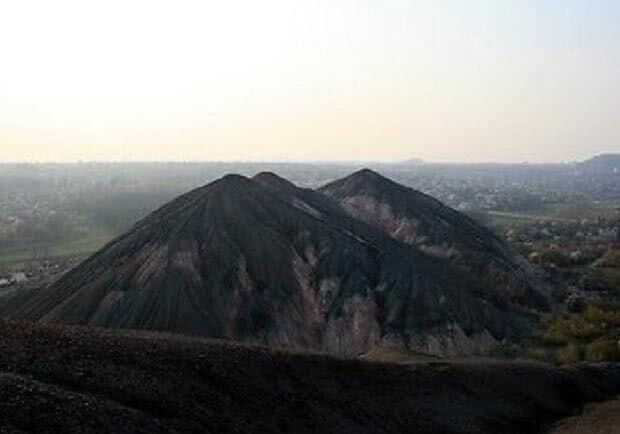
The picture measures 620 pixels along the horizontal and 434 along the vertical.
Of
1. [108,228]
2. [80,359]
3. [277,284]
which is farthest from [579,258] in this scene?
[80,359]

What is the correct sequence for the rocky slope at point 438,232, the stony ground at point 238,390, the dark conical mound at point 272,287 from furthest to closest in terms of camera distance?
the rocky slope at point 438,232 → the dark conical mound at point 272,287 → the stony ground at point 238,390

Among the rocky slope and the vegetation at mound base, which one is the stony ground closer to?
the vegetation at mound base

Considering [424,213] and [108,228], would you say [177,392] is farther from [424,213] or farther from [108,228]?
[108,228]

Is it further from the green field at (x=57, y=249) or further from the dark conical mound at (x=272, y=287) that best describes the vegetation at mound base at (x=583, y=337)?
the green field at (x=57, y=249)

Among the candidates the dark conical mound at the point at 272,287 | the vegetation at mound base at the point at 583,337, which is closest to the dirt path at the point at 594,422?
the vegetation at mound base at the point at 583,337

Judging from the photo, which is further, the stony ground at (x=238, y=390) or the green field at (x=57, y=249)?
the green field at (x=57, y=249)

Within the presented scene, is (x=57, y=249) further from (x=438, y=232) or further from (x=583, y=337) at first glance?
(x=583, y=337)
